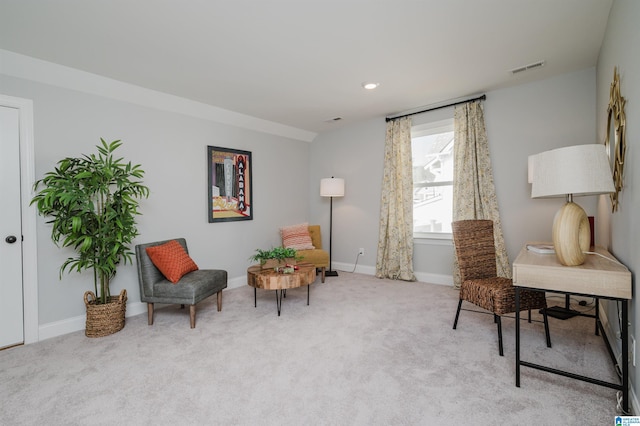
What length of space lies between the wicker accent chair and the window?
156 cm

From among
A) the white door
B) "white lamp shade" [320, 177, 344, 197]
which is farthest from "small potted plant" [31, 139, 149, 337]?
"white lamp shade" [320, 177, 344, 197]

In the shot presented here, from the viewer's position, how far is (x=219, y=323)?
3.02 meters

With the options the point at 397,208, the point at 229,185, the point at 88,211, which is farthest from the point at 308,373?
the point at 397,208

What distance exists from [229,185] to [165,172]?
89 centimetres

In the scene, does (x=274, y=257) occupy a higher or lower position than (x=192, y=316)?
higher

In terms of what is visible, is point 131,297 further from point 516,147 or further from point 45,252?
point 516,147

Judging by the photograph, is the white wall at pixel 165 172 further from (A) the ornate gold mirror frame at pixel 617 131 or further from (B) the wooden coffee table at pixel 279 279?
(A) the ornate gold mirror frame at pixel 617 131

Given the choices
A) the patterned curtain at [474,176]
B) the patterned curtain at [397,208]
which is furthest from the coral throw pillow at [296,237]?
the patterned curtain at [474,176]

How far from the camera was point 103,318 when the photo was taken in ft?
9.08

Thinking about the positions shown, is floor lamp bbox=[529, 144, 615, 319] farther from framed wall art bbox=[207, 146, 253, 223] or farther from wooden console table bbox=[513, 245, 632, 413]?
framed wall art bbox=[207, 146, 253, 223]

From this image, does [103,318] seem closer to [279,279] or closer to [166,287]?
[166,287]

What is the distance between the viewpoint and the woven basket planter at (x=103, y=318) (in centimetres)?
275

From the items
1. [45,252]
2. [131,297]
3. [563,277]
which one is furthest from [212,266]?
[563,277]

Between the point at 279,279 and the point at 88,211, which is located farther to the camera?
the point at 279,279
